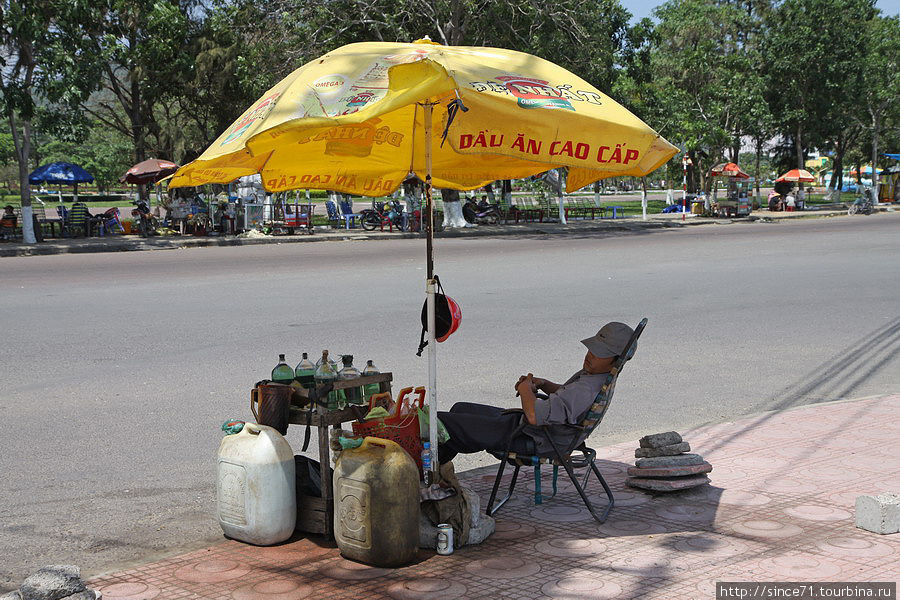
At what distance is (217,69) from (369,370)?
31865 millimetres

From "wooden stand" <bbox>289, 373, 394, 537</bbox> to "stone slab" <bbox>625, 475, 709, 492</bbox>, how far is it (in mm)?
1722

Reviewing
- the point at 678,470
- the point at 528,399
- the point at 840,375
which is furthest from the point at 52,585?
the point at 840,375

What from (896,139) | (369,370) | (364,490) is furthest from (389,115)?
(896,139)

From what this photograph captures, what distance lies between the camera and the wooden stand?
4613 millimetres

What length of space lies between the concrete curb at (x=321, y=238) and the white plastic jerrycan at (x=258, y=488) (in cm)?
2188

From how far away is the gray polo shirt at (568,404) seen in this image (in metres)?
4.83

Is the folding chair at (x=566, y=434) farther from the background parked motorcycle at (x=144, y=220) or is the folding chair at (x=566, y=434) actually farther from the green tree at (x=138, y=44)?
the background parked motorcycle at (x=144, y=220)

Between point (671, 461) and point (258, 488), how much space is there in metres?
2.28

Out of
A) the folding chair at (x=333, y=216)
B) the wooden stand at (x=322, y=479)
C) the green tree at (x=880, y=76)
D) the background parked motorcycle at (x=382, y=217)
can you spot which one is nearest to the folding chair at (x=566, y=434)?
the wooden stand at (x=322, y=479)

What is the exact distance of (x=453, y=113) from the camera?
4.33 meters

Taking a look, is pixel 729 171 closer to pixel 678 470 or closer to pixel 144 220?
pixel 144 220

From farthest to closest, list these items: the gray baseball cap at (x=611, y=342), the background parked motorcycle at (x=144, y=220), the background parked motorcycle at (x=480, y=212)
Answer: the background parked motorcycle at (x=480, y=212), the background parked motorcycle at (x=144, y=220), the gray baseball cap at (x=611, y=342)

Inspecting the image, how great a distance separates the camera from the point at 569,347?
9789 millimetres

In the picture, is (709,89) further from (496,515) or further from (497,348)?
(496,515)
